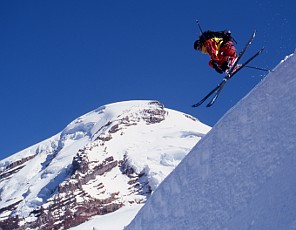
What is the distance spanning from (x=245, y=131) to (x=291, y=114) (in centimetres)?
142

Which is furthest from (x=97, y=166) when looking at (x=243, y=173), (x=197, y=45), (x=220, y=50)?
(x=243, y=173)

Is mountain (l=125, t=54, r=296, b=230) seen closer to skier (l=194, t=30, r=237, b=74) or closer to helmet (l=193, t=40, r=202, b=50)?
skier (l=194, t=30, r=237, b=74)

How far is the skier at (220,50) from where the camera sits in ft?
39.1

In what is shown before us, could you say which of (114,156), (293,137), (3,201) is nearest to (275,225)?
(293,137)

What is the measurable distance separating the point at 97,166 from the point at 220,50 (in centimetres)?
10658

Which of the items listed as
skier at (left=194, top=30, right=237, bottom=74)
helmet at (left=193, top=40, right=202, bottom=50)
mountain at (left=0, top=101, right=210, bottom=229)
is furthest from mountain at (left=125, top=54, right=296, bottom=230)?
mountain at (left=0, top=101, right=210, bottom=229)

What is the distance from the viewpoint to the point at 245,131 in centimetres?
1023

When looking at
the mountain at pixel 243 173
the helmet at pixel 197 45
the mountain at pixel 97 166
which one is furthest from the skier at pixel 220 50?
the mountain at pixel 97 166

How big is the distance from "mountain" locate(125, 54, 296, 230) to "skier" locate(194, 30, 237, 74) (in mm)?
1298

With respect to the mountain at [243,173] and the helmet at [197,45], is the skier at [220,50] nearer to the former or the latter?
the helmet at [197,45]

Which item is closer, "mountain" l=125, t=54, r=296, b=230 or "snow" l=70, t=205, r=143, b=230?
"mountain" l=125, t=54, r=296, b=230

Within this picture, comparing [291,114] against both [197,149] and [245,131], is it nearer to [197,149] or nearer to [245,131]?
[245,131]

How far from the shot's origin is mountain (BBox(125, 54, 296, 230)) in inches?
295

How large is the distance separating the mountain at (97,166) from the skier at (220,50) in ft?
285
